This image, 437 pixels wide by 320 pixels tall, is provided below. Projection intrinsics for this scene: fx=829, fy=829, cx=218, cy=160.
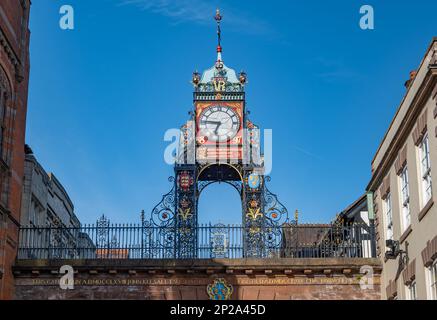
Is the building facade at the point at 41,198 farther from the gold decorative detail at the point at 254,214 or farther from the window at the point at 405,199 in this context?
the window at the point at 405,199

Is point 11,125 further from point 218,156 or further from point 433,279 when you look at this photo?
point 433,279

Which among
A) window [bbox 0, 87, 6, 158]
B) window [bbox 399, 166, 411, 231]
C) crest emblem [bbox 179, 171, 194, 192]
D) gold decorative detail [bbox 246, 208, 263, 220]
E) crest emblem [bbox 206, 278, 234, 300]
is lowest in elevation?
crest emblem [bbox 206, 278, 234, 300]

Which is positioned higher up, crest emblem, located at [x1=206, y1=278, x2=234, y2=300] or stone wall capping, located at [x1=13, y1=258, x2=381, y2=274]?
stone wall capping, located at [x1=13, y1=258, x2=381, y2=274]

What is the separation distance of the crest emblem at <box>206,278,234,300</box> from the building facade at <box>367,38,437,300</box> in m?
4.84

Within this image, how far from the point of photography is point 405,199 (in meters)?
22.6

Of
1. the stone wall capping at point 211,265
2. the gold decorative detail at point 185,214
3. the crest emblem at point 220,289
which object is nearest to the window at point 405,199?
the stone wall capping at point 211,265

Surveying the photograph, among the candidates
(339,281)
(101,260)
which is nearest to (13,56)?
(101,260)

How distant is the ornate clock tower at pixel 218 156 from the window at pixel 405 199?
22.4ft

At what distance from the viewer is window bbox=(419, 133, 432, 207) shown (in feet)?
66.7

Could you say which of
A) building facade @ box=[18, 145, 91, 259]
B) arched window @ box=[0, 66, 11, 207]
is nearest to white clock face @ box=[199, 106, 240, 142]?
building facade @ box=[18, 145, 91, 259]

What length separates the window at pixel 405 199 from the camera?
22453 millimetres

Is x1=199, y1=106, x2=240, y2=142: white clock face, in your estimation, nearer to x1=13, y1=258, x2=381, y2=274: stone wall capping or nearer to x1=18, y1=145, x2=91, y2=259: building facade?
x1=18, y1=145, x2=91, y2=259: building facade

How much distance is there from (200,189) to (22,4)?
30.7 feet

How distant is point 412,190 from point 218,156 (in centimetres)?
1160
